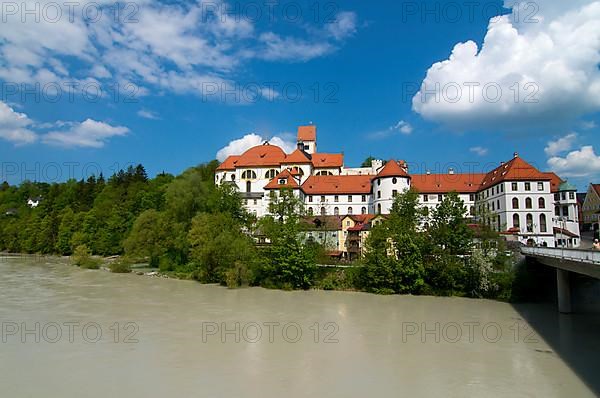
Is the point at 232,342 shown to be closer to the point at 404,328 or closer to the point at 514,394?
the point at 404,328

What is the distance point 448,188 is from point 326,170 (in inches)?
578

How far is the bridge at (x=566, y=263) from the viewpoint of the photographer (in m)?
14.5

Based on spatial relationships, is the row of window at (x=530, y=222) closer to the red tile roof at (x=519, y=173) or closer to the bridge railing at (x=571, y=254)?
the red tile roof at (x=519, y=173)

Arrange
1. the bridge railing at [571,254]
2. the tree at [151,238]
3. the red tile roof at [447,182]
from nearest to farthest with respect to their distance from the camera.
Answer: the bridge railing at [571,254], the tree at [151,238], the red tile roof at [447,182]

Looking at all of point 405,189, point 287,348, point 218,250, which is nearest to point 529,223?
point 405,189

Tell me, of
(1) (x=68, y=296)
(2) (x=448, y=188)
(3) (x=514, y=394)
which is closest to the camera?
(3) (x=514, y=394)

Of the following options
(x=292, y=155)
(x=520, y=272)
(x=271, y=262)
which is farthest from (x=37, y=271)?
(x=520, y=272)

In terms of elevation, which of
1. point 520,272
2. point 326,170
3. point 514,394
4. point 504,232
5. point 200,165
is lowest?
point 514,394

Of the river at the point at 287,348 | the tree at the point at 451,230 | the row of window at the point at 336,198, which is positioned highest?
the row of window at the point at 336,198

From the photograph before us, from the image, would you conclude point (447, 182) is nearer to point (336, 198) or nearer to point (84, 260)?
point (336, 198)

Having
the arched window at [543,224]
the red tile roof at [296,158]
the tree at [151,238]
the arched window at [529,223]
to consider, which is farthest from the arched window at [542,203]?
the tree at [151,238]

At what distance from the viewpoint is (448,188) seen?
42594mm

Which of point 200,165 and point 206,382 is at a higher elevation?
point 200,165

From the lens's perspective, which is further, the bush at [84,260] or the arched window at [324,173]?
the arched window at [324,173]
